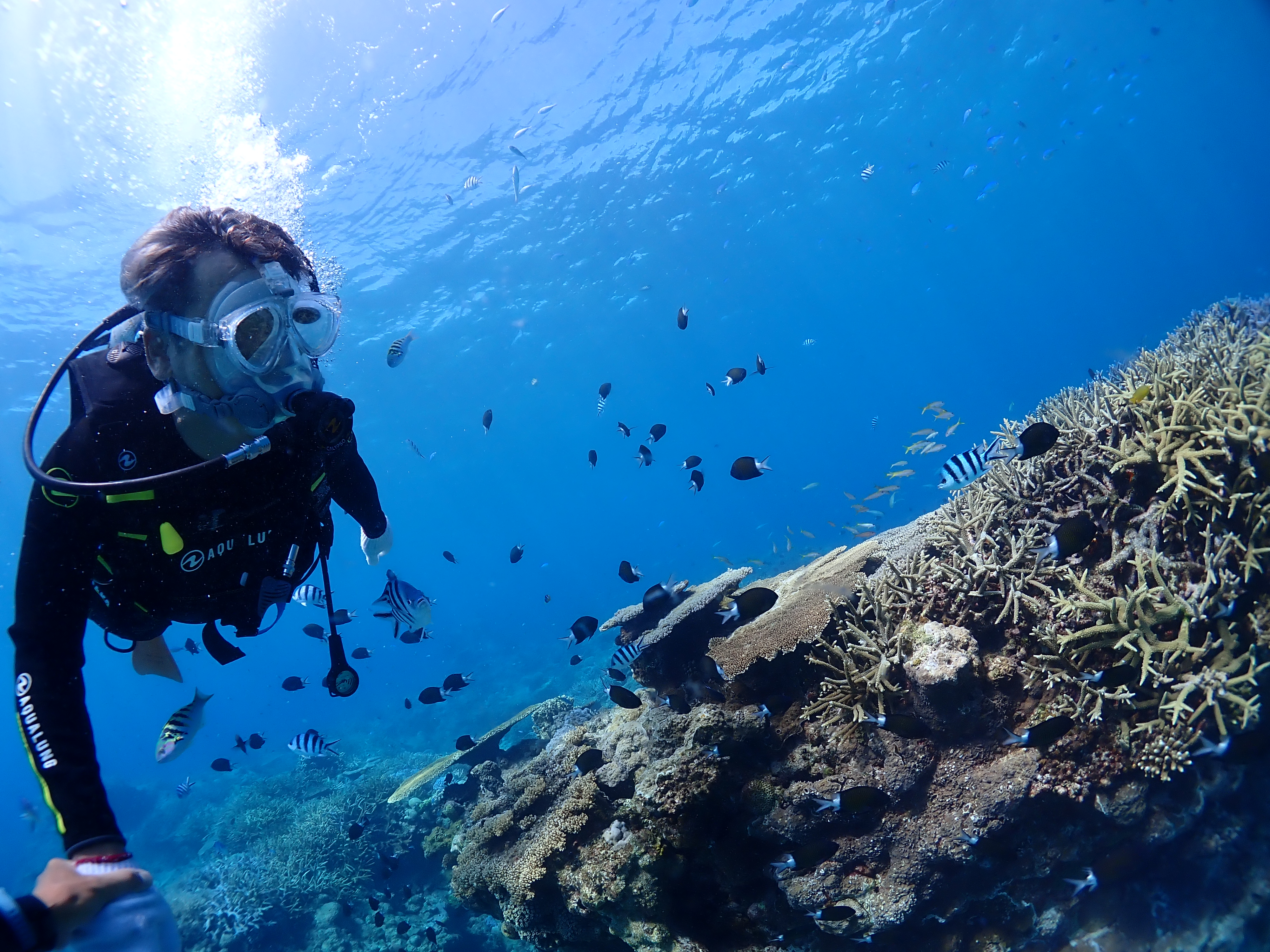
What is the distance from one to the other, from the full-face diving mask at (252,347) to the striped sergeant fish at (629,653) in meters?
4.00

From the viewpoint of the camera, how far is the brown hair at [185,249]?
2.45 m

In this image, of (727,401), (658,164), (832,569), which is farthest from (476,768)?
(727,401)

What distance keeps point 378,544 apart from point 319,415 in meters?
2.04

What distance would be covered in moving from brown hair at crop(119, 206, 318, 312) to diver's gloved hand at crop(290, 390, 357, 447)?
0.63 meters

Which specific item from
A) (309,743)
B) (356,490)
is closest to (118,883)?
(356,490)

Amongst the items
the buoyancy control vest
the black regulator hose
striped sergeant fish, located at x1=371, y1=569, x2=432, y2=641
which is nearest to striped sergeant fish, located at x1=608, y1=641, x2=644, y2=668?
striped sergeant fish, located at x1=371, y1=569, x2=432, y2=641

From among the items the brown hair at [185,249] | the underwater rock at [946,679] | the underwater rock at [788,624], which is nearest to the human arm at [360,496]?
the brown hair at [185,249]

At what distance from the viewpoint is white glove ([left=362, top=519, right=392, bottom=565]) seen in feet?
14.4

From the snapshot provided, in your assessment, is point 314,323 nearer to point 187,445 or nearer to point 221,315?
point 221,315

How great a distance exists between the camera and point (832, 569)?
611 centimetres

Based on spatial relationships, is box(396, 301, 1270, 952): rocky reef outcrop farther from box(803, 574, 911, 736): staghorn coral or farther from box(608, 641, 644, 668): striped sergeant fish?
box(608, 641, 644, 668): striped sergeant fish

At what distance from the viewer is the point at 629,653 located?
580 centimetres

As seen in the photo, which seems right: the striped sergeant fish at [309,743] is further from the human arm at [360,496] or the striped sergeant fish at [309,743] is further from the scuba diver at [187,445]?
the scuba diver at [187,445]

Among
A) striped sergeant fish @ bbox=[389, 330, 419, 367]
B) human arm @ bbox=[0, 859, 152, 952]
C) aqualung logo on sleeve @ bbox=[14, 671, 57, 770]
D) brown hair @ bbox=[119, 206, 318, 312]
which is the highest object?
striped sergeant fish @ bbox=[389, 330, 419, 367]
